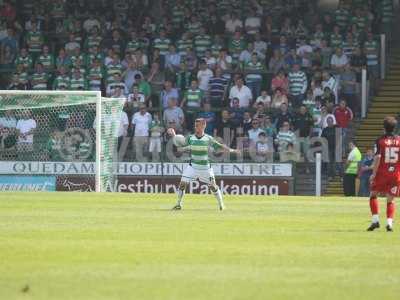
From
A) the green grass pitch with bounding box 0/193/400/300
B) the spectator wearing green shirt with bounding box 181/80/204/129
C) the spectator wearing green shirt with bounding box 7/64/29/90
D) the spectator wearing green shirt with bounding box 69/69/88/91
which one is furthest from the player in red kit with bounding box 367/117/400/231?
the spectator wearing green shirt with bounding box 7/64/29/90

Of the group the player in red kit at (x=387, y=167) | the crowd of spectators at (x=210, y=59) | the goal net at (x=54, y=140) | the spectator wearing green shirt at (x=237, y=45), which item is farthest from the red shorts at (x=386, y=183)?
the spectator wearing green shirt at (x=237, y=45)

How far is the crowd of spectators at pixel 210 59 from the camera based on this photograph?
116 feet

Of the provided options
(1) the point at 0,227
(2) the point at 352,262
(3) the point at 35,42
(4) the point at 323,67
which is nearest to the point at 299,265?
(2) the point at 352,262

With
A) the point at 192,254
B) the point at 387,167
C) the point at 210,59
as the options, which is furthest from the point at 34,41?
the point at 192,254

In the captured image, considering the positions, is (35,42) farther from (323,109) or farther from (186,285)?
(186,285)

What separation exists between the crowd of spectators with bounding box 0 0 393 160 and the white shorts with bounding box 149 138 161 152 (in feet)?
0.10

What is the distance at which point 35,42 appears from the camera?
39719 mm

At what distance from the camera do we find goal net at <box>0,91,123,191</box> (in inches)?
1323

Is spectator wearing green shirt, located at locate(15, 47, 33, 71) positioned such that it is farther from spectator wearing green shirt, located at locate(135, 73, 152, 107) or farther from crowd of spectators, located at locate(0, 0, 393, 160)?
spectator wearing green shirt, located at locate(135, 73, 152, 107)

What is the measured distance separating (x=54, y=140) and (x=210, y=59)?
659 cm

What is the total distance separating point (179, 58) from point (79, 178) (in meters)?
6.33

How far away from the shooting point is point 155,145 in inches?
1383

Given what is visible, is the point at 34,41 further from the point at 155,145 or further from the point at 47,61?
the point at 155,145

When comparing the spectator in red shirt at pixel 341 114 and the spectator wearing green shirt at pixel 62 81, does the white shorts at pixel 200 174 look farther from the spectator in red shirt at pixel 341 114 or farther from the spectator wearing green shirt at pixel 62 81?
the spectator wearing green shirt at pixel 62 81
